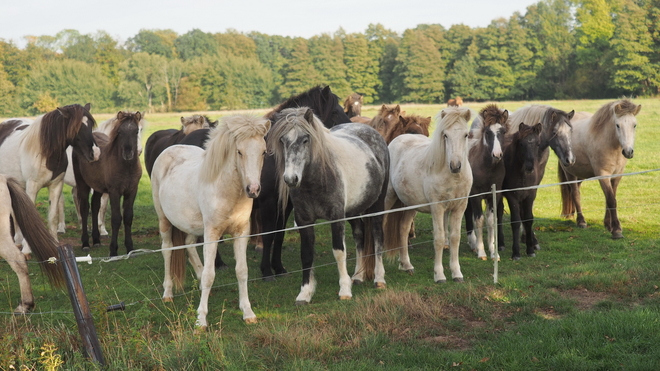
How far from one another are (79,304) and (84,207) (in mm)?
6335

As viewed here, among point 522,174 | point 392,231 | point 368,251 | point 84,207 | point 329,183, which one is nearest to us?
point 329,183

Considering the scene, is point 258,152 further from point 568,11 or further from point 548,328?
point 568,11

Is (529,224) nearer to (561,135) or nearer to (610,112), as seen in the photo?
(561,135)

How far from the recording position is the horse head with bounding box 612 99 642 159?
999cm

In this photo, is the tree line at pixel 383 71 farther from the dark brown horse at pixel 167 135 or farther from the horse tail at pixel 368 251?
the horse tail at pixel 368 251

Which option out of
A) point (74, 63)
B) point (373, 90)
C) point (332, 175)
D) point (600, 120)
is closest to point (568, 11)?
point (373, 90)

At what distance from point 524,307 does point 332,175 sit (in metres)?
2.49

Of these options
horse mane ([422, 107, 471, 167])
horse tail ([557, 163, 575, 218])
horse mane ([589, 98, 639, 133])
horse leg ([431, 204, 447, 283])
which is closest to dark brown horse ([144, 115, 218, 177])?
horse mane ([422, 107, 471, 167])

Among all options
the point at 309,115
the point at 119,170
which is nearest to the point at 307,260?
the point at 309,115

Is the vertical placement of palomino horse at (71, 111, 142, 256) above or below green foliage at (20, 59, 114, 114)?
below

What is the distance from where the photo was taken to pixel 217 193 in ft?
19.1

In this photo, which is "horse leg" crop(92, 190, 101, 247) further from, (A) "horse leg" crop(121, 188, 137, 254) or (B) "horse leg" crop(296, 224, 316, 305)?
(B) "horse leg" crop(296, 224, 316, 305)

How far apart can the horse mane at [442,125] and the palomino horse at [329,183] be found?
2.24 ft

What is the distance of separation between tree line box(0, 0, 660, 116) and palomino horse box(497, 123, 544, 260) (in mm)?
49452
